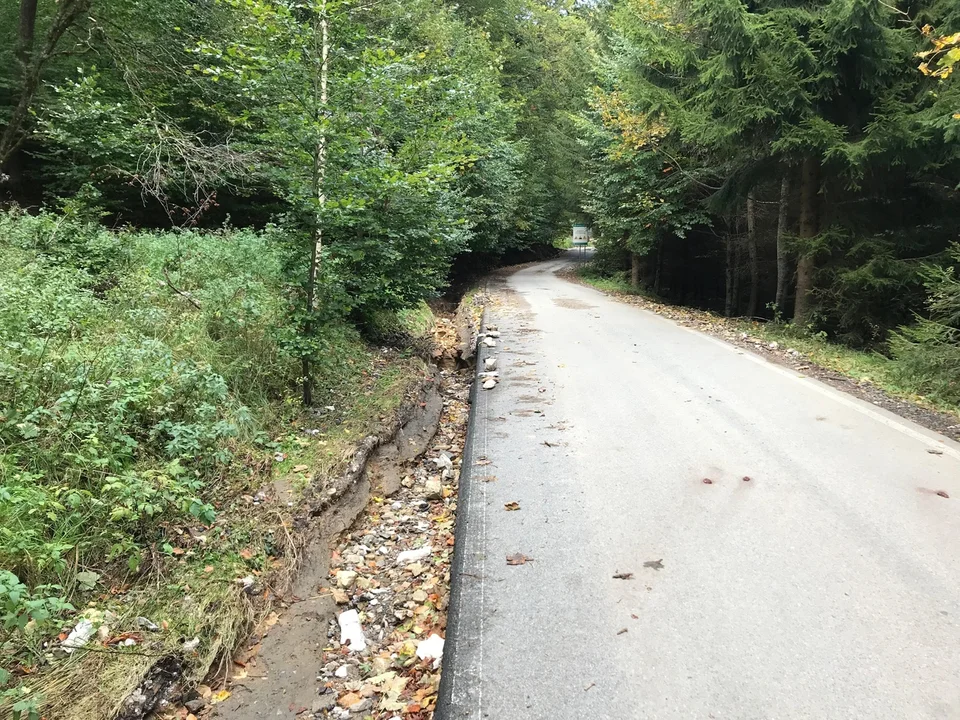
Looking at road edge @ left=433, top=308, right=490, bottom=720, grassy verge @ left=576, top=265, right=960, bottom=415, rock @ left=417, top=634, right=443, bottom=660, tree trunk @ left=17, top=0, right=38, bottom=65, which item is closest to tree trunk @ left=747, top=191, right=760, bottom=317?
grassy verge @ left=576, top=265, right=960, bottom=415

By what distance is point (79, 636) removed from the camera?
288cm

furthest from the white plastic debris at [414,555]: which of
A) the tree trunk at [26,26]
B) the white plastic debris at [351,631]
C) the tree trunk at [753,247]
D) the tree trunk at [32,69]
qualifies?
the tree trunk at [753,247]

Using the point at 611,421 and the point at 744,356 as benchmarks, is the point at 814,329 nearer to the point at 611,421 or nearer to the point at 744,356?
the point at 744,356

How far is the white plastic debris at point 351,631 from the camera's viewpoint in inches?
135

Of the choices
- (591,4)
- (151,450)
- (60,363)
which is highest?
(591,4)

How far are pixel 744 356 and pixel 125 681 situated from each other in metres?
8.63

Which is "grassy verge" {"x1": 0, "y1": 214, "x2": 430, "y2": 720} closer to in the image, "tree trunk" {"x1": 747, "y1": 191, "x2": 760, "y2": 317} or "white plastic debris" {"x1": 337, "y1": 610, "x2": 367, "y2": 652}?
"white plastic debris" {"x1": 337, "y1": 610, "x2": 367, "y2": 652}

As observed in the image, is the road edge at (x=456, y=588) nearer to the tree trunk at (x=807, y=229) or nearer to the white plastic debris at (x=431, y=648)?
the white plastic debris at (x=431, y=648)

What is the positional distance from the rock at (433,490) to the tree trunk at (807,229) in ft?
29.2

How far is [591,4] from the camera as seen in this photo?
3666 centimetres

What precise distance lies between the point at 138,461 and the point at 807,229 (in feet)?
38.3

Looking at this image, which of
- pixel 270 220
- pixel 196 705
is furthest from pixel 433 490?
pixel 270 220

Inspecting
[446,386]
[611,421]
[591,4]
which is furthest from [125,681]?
[591,4]

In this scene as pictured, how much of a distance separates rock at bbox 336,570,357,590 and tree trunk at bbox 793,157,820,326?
33.4 feet
